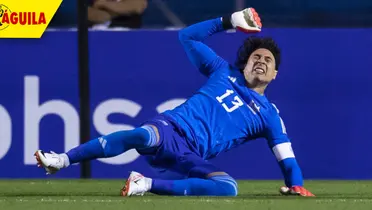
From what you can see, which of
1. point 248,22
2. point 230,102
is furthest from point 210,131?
point 248,22

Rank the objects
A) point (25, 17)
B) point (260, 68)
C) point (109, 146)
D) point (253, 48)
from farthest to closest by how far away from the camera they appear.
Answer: point (25, 17)
point (253, 48)
point (260, 68)
point (109, 146)

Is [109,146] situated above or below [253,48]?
below

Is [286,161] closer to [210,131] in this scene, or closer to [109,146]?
[210,131]

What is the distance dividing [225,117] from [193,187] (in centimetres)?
72

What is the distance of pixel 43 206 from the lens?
6.31m

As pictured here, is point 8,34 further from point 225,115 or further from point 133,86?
point 225,115

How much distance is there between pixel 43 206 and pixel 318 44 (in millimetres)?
3764

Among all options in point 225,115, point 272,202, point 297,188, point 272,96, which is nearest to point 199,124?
point 225,115

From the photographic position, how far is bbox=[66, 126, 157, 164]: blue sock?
23.5ft

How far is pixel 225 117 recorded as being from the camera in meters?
7.63

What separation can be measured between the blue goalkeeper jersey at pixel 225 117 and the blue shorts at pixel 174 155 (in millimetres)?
62

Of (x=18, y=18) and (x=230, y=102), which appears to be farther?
(x=18, y=18)

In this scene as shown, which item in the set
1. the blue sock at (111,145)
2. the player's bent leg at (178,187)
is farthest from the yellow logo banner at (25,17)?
the player's bent leg at (178,187)

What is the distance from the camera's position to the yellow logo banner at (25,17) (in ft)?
31.2
